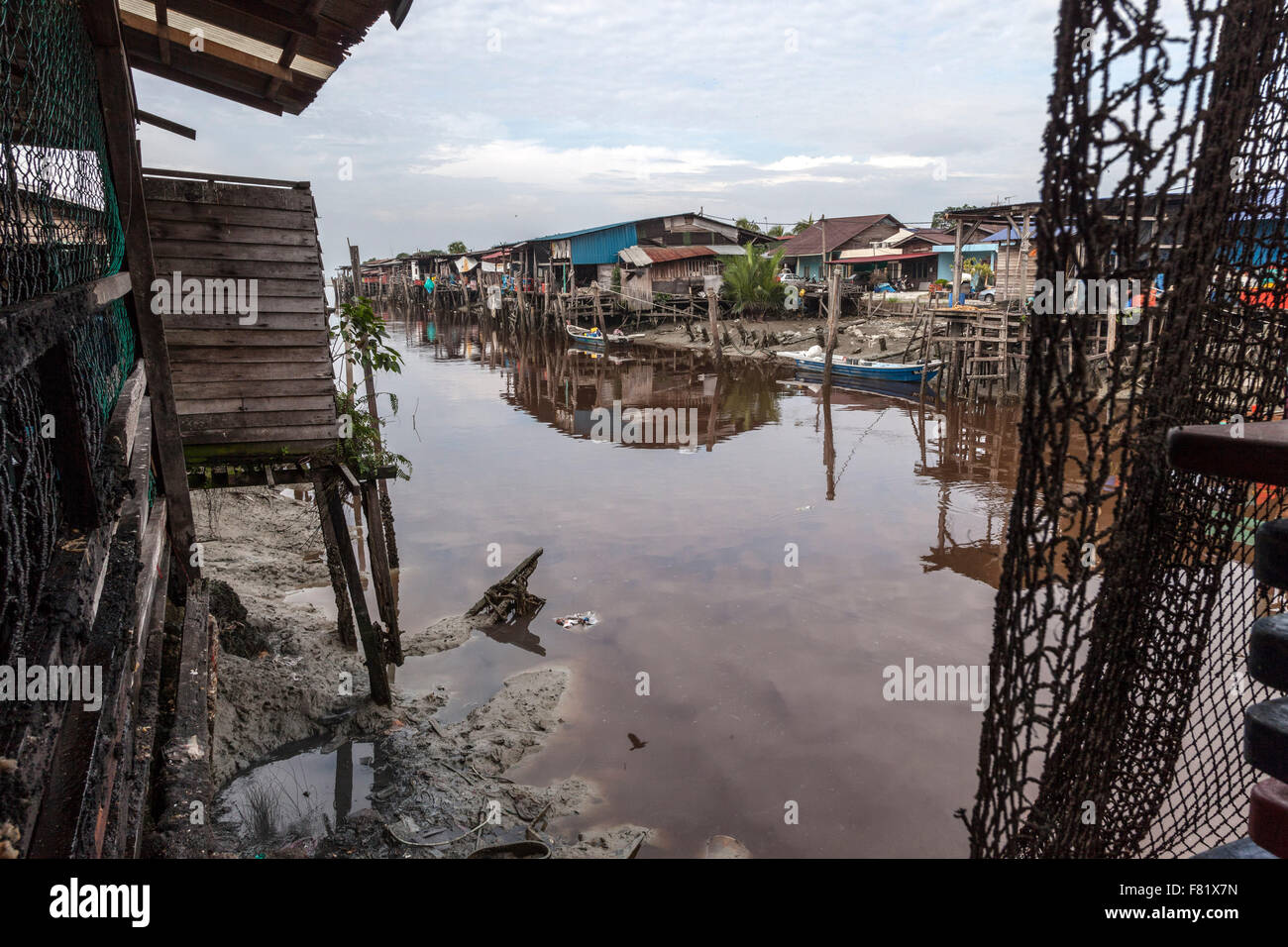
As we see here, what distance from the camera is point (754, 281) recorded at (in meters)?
38.8

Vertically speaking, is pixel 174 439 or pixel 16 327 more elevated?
pixel 16 327

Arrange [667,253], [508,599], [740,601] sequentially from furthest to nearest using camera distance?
[667,253]
[740,601]
[508,599]

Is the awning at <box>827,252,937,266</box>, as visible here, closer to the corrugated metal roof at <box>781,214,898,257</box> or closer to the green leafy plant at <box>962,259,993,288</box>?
the corrugated metal roof at <box>781,214,898,257</box>

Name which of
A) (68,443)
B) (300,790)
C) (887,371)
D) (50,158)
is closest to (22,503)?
(68,443)

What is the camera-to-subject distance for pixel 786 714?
26.1ft

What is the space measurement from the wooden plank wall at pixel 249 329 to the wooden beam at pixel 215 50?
111 centimetres

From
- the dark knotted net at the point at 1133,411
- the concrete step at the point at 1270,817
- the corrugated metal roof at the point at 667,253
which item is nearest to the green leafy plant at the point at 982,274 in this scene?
the corrugated metal roof at the point at 667,253

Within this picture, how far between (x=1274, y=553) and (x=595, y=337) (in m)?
38.5

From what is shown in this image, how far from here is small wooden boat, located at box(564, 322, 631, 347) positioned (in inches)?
1528

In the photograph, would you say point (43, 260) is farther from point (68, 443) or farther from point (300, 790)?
point (300, 790)

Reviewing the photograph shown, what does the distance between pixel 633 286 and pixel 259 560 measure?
109 feet

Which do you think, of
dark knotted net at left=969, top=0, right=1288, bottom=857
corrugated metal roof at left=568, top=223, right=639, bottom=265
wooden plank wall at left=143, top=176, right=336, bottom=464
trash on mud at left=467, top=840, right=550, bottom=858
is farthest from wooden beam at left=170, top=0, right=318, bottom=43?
corrugated metal roof at left=568, top=223, right=639, bottom=265
